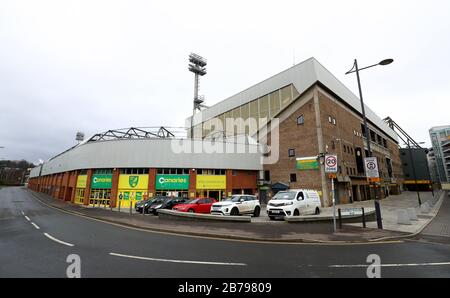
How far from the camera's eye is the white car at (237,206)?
1667cm

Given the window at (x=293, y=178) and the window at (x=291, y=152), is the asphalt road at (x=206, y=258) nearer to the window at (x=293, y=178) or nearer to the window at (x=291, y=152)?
the window at (x=293, y=178)

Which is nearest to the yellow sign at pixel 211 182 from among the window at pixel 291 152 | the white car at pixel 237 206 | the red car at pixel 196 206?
the red car at pixel 196 206

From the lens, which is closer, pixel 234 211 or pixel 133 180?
pixel 234 211

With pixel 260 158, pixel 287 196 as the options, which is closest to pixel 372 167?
pixel 287 196

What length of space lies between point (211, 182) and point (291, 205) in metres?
15.9

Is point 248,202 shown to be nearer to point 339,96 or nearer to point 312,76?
point 312,76

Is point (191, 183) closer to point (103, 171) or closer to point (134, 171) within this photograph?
point (134, 171)

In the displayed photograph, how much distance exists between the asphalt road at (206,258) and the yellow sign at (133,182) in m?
18.0

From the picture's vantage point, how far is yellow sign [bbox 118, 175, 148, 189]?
91.2ft

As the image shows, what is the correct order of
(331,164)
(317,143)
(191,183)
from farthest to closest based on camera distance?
(191,183) < (317,143) < (331,164)

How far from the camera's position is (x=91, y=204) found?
96.5ft

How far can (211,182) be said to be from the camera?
Result: 30.0m

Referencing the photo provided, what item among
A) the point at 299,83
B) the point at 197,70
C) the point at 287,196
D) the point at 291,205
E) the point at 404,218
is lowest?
the point at 404,218
